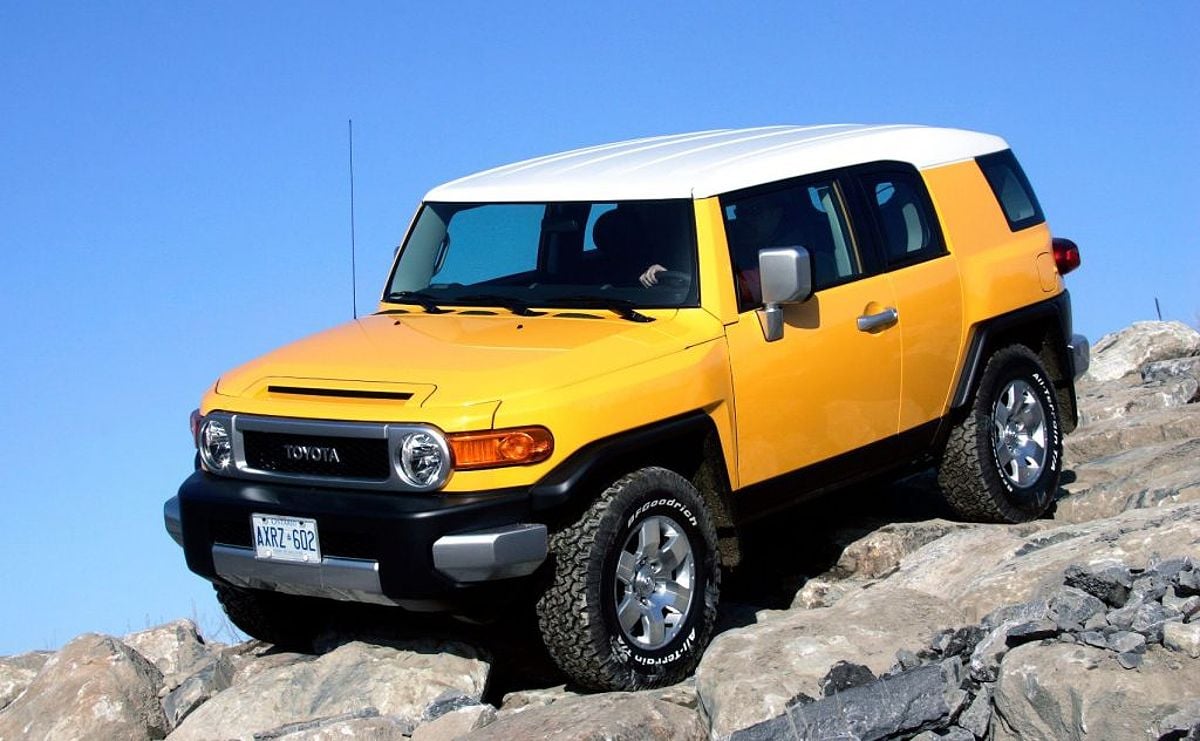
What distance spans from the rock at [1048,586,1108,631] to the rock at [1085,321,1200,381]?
9.33 metres

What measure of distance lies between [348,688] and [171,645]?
2.77 meters

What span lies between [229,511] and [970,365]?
3859 mm

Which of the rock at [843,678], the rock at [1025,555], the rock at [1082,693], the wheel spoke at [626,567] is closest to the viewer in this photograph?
the rock at [1082,693]

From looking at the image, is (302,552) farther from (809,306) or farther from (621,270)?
(809,306)

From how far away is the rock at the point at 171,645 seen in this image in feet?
32.0

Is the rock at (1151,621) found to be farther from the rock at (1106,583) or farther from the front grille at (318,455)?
the front grille at (318,455)

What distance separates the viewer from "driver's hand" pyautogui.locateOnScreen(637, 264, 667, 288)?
8.01m

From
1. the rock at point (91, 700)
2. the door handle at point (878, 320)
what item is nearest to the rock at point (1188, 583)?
the door handle at point (878, 320)

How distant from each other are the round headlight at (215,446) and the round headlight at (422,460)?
96 centimetres

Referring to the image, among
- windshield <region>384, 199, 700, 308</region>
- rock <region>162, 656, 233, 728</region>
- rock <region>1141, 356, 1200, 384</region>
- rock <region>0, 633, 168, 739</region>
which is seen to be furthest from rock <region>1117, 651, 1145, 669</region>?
rock <region>1141, 356, 1200, 384</region>

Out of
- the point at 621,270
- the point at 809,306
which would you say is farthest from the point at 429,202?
the point at 809,306

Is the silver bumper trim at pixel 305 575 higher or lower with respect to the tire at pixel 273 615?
higher

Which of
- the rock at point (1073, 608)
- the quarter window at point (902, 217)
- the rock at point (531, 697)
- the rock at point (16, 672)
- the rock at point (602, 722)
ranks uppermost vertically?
the quarter window at point (902, 217)

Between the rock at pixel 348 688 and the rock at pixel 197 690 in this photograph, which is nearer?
the rock at pixel 348 688
